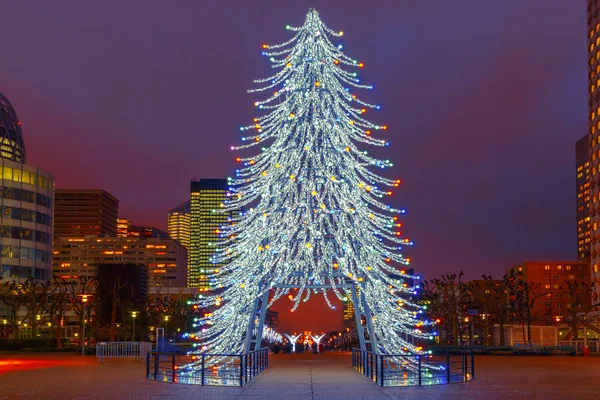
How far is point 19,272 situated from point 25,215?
651cm

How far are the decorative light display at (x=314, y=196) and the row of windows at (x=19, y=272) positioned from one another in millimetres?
70978

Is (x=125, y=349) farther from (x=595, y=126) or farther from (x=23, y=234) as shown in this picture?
(x=595, y=126)

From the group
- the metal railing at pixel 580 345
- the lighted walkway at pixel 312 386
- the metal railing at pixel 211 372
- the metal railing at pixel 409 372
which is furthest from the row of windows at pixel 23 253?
the metal railing at pixel 409 372

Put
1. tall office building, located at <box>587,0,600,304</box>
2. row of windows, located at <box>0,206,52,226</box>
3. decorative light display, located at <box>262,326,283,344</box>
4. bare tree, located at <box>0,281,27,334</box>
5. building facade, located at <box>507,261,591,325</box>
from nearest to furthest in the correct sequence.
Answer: bare tree, located at <box>0,281,27,334</box> < decorative light display, located at <box>262,326,283,344</box> < row of windows, located at <box>0,206,52,226</box> < tall office building, located at <box>587,0,600,304</box> < building facade, located at <box>507,261,591,325</box>

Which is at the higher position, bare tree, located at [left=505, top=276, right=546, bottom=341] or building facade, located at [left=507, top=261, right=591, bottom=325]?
building facade, located at [left=507, top=261, right=591, bottom=325]

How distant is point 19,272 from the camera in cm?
9569

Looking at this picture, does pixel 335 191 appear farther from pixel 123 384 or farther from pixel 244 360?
pixel 123 384

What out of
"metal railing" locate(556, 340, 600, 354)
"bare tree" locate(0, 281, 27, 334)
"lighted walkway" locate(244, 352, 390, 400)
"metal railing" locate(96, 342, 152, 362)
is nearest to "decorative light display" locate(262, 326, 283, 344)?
"metal railing" locate(96, 342, 152, 362)

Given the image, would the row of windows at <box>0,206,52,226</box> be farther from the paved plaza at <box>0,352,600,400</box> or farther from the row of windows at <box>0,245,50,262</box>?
the paved plaza at <box>0,352,600,400</box>

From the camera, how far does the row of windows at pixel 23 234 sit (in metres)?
94.7

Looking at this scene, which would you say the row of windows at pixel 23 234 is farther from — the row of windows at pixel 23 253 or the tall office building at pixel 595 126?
the tall office building at pixel 595 126

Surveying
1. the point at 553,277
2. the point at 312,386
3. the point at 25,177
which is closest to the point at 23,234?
the point at 25,177

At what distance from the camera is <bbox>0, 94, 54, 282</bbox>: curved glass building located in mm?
94625

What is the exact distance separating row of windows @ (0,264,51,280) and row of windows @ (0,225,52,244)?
3.36m
